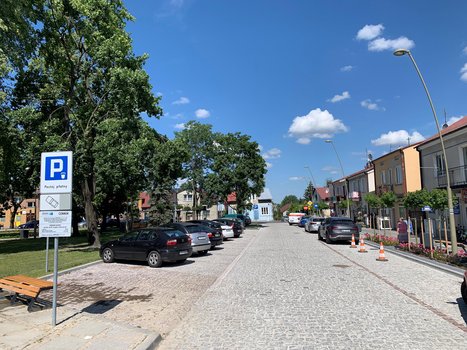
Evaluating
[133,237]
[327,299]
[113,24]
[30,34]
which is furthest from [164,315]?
[113,24]

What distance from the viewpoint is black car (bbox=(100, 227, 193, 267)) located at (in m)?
14.1

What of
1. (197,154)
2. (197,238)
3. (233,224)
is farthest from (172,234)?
(197,154)

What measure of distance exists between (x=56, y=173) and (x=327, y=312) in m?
5.55

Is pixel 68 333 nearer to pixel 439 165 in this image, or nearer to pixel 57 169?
→ pixel 57 169

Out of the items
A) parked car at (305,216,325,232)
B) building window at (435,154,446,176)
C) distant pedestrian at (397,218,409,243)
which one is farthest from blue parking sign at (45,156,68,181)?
parked car at (305,216,325,232)

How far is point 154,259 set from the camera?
46.5 feet

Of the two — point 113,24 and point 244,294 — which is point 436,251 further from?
point 113,24

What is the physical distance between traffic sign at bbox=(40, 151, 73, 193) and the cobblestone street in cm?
310

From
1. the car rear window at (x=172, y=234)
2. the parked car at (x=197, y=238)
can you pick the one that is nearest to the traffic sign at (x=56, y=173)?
the car rear window at (x=172, y=234)

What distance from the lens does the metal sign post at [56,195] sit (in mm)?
6680

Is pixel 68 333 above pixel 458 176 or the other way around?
the other way around

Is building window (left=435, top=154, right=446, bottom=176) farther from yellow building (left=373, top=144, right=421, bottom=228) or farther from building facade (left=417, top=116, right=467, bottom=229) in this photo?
yellow building (left=373, top=144, right=421, bottom=228)

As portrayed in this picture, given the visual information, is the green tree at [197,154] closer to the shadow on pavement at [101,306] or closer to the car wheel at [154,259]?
the car wheel at [154,259]

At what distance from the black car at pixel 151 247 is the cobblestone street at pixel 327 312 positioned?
264 centimetres
